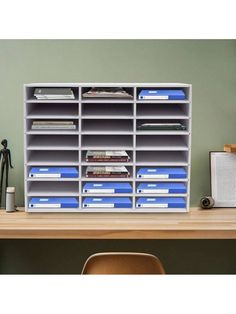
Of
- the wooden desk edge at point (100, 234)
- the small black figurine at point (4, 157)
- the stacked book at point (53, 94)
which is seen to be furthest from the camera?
the small black figurine at point (4, 157)

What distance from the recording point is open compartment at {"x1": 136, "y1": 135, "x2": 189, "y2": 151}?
2.29 metres

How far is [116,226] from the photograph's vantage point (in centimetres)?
211

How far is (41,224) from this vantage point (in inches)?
84.5

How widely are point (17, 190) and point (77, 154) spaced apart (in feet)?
1.44

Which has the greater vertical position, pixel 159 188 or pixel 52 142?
pixel 52 142

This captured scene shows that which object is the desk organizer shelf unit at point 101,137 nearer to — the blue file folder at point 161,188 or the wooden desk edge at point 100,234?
the blue file folder at point 161,188

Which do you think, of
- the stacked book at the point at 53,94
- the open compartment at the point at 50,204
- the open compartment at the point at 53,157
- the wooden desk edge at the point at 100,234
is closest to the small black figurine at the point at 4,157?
the open compartment at the point at 53,157

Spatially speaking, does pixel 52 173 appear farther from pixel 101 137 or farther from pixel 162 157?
pixel 162 157

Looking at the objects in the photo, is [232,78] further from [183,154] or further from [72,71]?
[72,71]

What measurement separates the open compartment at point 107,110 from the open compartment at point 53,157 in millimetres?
228

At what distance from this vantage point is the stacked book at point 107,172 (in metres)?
2.30

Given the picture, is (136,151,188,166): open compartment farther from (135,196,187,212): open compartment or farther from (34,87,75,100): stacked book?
(34,87,75,100): stacked book

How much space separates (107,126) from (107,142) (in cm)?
8

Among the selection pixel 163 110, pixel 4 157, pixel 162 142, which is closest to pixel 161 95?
pixel 163 110
